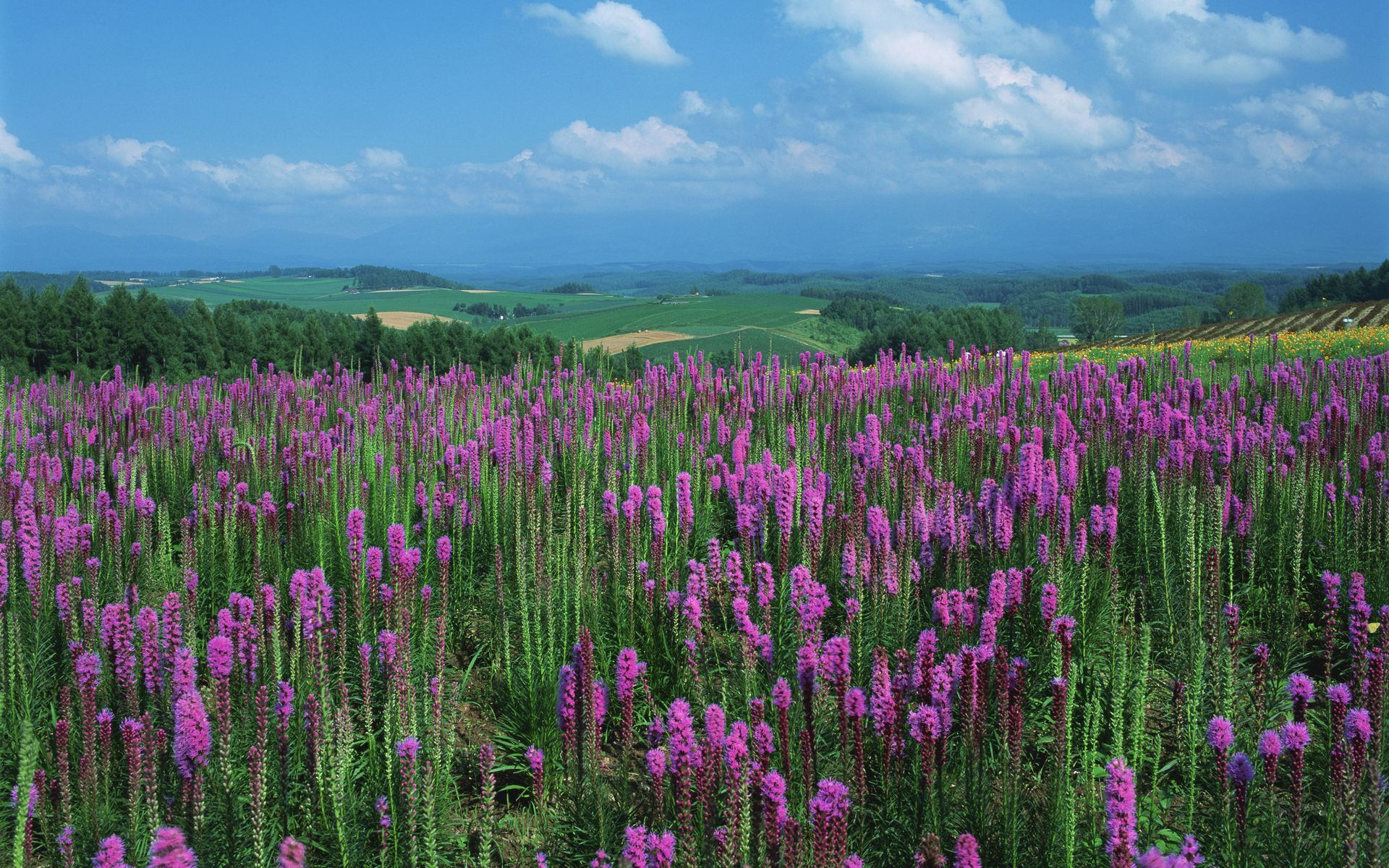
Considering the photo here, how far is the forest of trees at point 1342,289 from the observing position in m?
64.0

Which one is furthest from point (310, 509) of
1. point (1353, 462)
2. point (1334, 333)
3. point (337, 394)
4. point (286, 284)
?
point (286, 284)

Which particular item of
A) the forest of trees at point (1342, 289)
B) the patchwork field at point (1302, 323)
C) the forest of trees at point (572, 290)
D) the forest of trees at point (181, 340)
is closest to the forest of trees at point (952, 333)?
the patchwork field at point (1302, 323)

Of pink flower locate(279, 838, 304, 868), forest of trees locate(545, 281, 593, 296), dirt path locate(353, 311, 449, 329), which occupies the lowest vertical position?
pink flower locate(279, 838, 304, 868)

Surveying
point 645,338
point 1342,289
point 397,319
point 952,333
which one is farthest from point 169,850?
point 1342,289

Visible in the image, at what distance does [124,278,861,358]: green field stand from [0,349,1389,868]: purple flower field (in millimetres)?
6051

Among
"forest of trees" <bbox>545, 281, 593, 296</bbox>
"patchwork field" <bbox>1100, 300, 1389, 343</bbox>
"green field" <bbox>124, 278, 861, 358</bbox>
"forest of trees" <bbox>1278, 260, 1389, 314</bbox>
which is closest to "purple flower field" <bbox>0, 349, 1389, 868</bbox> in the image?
"green field" <bbox>124, 278, 861, 358</bbox>

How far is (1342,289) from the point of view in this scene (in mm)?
70250

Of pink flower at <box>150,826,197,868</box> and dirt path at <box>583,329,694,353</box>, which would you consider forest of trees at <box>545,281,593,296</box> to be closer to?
dirt path at <box>583,329,694,353</box>

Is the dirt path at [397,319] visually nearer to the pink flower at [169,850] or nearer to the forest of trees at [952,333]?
the forest of trees at [952,333]

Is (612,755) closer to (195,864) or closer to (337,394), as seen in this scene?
(195,864)

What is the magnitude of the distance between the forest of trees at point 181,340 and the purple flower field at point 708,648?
420 inches

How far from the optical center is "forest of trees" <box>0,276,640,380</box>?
17.9 metres

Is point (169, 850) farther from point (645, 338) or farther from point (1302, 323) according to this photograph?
point (1302, 323)

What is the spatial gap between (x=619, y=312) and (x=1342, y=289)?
178 ft
